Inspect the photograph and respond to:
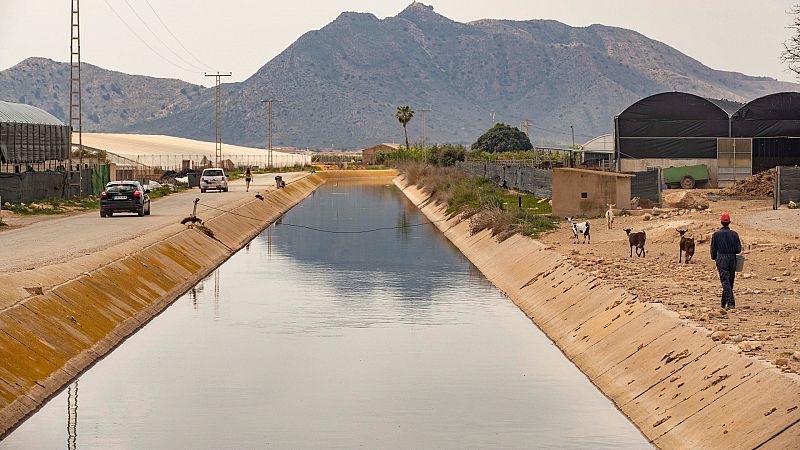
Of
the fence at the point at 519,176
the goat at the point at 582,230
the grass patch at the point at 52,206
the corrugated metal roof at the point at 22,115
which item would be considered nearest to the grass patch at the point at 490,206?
the fence at the point at 519,176

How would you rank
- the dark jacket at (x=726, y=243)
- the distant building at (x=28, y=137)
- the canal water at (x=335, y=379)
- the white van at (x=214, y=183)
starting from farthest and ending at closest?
1. the white van at (x=214, y=183)
2. the distant building at (x=28, y=137)
3. the dark jacket at (x=726, y=243)
4. the canal water at (x=335, y=379)

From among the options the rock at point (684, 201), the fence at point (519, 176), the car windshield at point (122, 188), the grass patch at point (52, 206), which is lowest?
the grass patch at point (52, 206)

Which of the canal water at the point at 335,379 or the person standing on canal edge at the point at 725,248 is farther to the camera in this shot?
the person standing on canal edge at the point at 725,248

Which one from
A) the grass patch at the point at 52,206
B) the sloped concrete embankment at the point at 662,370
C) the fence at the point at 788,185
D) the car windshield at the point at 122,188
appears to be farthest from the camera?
the grass patch at the point at 52,206

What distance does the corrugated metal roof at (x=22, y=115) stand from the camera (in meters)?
88.6

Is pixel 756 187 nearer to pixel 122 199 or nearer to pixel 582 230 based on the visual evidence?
pixel 582 230

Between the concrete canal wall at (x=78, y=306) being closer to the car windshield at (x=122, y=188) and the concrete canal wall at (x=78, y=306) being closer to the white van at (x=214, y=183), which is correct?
the car windshield at (x=122, y=188)

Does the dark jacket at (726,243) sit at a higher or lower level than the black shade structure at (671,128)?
lower

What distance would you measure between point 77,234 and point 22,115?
45.3 meters

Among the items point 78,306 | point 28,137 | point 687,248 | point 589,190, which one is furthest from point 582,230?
point 28,137

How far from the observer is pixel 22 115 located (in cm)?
9225

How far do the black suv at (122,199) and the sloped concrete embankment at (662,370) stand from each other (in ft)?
90.4

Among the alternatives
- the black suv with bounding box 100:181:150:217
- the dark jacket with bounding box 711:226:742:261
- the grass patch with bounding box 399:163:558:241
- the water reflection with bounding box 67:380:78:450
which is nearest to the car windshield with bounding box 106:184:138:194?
the black suv with bounding box 100:181:150:217

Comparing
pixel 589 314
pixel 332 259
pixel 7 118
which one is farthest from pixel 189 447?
pixel 7 118
